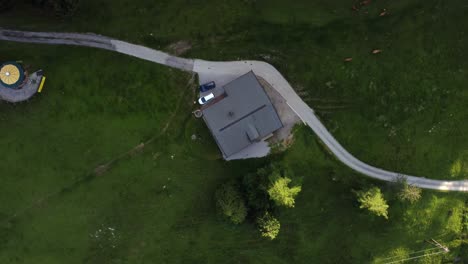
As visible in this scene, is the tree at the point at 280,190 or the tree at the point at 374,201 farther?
the tree at the point at 374,201

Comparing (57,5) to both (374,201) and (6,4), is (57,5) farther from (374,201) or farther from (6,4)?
(374,201)

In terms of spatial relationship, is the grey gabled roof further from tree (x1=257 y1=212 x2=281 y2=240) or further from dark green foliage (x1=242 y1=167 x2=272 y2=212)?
tree (x1=257 y1=212 x2=281 y2=240)

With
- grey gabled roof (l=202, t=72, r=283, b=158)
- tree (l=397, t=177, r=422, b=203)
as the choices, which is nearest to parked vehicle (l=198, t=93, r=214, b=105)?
A: grey gabled roof (l=202, t=72, r=283, b=158)

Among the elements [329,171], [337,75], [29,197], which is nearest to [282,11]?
[337,75]

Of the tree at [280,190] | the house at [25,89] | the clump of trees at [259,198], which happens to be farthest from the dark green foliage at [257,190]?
the house at [25,89]

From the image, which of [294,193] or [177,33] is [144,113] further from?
[294,193]

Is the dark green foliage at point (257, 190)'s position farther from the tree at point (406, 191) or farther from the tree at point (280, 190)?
the tree at point (406, 191)
